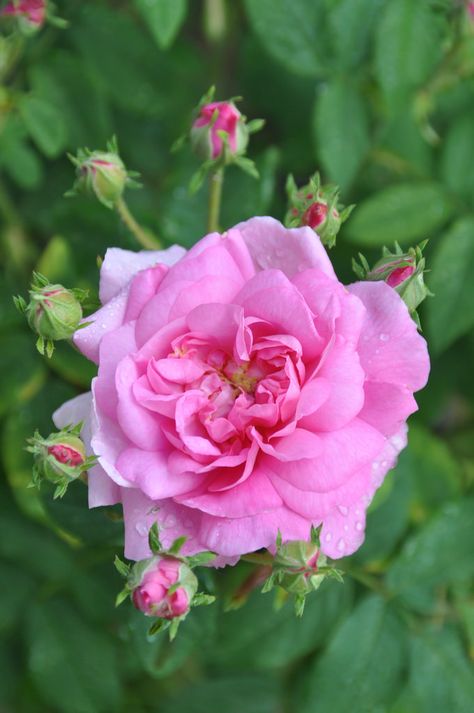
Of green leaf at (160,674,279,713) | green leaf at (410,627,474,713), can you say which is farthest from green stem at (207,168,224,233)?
green leaf at (160,674,279,713)

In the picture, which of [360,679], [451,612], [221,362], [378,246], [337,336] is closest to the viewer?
[337,336]

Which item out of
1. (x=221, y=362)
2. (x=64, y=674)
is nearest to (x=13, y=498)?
(x=64, y=674)

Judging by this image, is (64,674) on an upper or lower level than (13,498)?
lower

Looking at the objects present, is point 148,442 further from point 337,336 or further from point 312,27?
point 312,27

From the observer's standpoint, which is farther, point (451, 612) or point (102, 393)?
point (451, 612)

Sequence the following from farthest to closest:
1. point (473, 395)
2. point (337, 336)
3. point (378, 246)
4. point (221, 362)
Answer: point (473, 395), point (378, 246), point (221, 362), point (337, 336)

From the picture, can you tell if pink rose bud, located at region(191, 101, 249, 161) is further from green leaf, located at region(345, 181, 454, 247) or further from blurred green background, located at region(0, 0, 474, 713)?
green leaf, located at region(345, 181, 454, 247)
